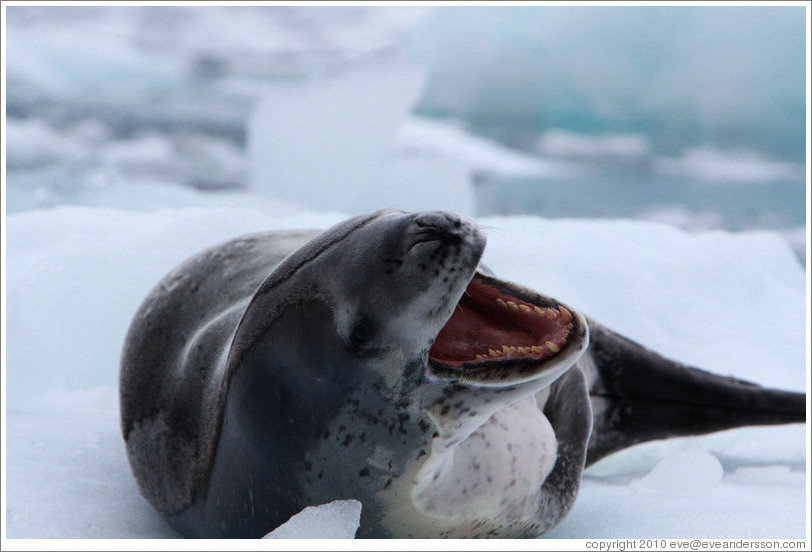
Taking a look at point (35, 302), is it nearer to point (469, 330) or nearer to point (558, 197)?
point (469, 330)

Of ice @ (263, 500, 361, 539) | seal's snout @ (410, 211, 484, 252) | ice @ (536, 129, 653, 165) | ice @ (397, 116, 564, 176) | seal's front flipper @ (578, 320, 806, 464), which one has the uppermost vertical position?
seal's snout @ (410, 211, 484, 252)

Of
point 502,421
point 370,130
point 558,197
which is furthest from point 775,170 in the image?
point 502,421

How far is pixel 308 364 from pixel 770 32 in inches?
192

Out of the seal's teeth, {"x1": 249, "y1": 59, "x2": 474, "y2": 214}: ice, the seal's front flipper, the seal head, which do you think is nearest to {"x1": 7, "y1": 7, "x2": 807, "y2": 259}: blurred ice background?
{"x1": 249, "y1": 59, "x2": 474, "y2": 214}: ice

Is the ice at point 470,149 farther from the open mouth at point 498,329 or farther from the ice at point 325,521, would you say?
the ice at point 325,521

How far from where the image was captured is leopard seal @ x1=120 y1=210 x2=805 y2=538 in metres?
1.41

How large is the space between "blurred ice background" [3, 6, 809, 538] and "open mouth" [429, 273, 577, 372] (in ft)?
1.21

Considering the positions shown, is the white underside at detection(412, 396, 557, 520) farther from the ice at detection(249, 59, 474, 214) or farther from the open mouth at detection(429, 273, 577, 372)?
the ice at detection(249, 59, 474, 214)

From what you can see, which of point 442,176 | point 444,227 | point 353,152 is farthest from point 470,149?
point 444,227

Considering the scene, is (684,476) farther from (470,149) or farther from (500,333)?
(470,149)

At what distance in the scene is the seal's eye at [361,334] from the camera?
55.3 inches

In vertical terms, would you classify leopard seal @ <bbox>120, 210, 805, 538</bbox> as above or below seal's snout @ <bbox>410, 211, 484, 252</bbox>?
below

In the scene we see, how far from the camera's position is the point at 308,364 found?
145 centimetres

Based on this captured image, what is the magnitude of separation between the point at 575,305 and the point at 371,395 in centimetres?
177
